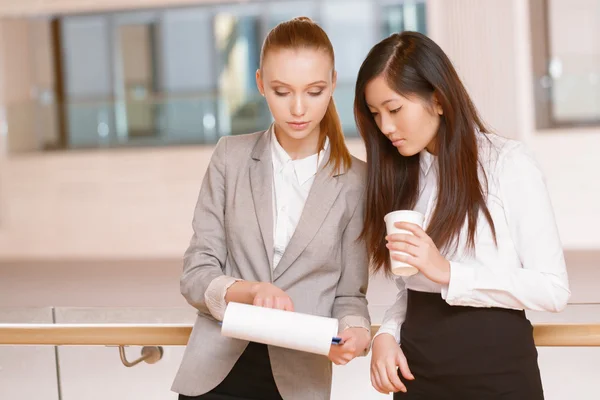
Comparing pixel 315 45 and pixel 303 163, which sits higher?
pixel 315 45

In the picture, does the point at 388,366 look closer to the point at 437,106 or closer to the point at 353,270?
the point at 353,270

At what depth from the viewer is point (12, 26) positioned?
13.5 meters

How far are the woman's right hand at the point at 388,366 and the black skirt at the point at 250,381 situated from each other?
28 centimetres

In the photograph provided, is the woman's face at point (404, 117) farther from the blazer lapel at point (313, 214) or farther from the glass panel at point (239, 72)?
the glass panel at point (239, 72)

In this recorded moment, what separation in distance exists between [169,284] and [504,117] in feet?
16.5

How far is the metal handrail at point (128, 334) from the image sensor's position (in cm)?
209

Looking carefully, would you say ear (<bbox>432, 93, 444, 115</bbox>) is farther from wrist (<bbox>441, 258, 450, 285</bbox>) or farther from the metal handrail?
the metal handrail

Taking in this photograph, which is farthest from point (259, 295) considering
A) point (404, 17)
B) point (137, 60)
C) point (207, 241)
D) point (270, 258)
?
point (137, 60)

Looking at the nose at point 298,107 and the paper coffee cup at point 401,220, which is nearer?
the paper coffee cup at point 401,220

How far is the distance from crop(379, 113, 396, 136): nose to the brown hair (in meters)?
0.20

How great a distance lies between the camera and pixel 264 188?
6.90 ft

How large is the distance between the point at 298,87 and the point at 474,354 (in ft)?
2.64

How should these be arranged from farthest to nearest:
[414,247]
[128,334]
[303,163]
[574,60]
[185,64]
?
1. [185,64]
2. [574,60]
3. [128,334]
4. [303,163]
5. [414,247]

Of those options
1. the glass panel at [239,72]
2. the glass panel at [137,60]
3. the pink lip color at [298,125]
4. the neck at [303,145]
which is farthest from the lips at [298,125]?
the glass panel at [137,60]
